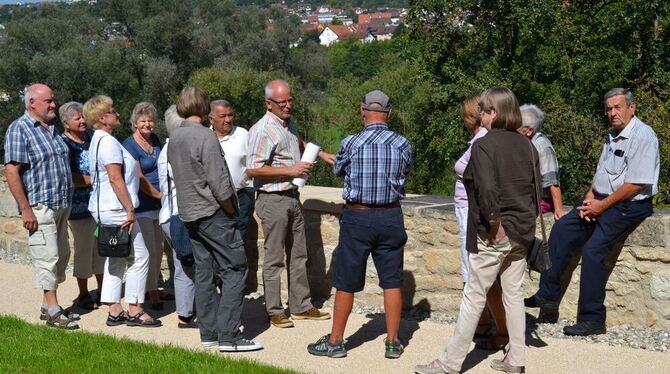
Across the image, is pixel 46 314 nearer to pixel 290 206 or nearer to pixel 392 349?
pixel 290 206

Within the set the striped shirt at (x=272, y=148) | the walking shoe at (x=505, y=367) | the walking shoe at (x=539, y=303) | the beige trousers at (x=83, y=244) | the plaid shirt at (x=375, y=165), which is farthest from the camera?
the beige trousers at (x=83, y=244)

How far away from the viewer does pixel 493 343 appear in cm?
591

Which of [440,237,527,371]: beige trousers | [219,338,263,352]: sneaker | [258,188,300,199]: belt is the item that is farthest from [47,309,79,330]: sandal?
[440,237,527,371]: beige trousers

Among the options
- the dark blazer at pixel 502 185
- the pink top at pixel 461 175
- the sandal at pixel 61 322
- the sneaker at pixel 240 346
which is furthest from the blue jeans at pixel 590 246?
the sandal at pixel 61 322

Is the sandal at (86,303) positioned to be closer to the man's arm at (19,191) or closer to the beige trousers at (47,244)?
the beige trousers at (47,244)

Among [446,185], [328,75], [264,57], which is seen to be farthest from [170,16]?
[446,185]

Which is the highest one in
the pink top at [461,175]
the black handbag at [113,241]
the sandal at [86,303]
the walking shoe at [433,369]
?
the pink top at [461,175]

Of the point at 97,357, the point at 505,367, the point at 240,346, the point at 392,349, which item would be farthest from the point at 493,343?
the point at 97,357

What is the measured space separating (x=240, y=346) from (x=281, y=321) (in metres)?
0.74

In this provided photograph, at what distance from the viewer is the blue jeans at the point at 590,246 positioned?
239 inches

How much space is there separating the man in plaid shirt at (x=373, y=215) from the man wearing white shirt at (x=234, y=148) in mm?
1024

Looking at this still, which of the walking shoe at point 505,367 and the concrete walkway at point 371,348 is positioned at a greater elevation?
the walking shoe at point 505,367

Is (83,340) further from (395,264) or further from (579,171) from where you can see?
(579,171)

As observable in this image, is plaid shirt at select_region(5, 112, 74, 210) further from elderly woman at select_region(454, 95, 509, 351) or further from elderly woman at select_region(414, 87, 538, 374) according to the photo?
elderly woman at select_region(414, 87, 538, 374)
